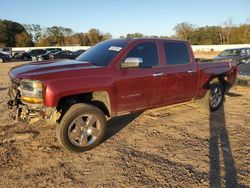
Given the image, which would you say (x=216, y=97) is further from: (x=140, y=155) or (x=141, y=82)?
(x=140, y=155)

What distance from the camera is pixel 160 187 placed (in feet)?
12.2

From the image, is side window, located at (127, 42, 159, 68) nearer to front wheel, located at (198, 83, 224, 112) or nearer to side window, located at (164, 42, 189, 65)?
side window, located at (164, 42, 189, 65)

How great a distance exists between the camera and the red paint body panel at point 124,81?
178 inches

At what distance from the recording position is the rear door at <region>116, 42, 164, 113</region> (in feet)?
17.2

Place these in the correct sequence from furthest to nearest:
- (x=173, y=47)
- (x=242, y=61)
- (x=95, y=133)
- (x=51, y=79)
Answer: (x=242, y=61), (x=173, y=47), (x=95, y=133), (x=51, y=79)

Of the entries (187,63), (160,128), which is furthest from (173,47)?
(160,128)

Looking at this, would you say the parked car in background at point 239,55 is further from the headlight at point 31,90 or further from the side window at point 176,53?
the headlight at point 31,90

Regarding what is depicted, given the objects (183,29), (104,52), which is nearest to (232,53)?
(104,52)

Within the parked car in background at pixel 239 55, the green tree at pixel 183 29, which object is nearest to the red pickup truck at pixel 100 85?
the parked car in background at pixel 239 55

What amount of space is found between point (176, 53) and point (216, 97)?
2.10 metres

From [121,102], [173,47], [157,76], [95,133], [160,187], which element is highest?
[173,47]

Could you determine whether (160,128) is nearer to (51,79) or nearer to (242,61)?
(51,79)

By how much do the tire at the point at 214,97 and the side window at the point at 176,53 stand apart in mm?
1272

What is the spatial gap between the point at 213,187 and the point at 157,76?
8.62 ft
